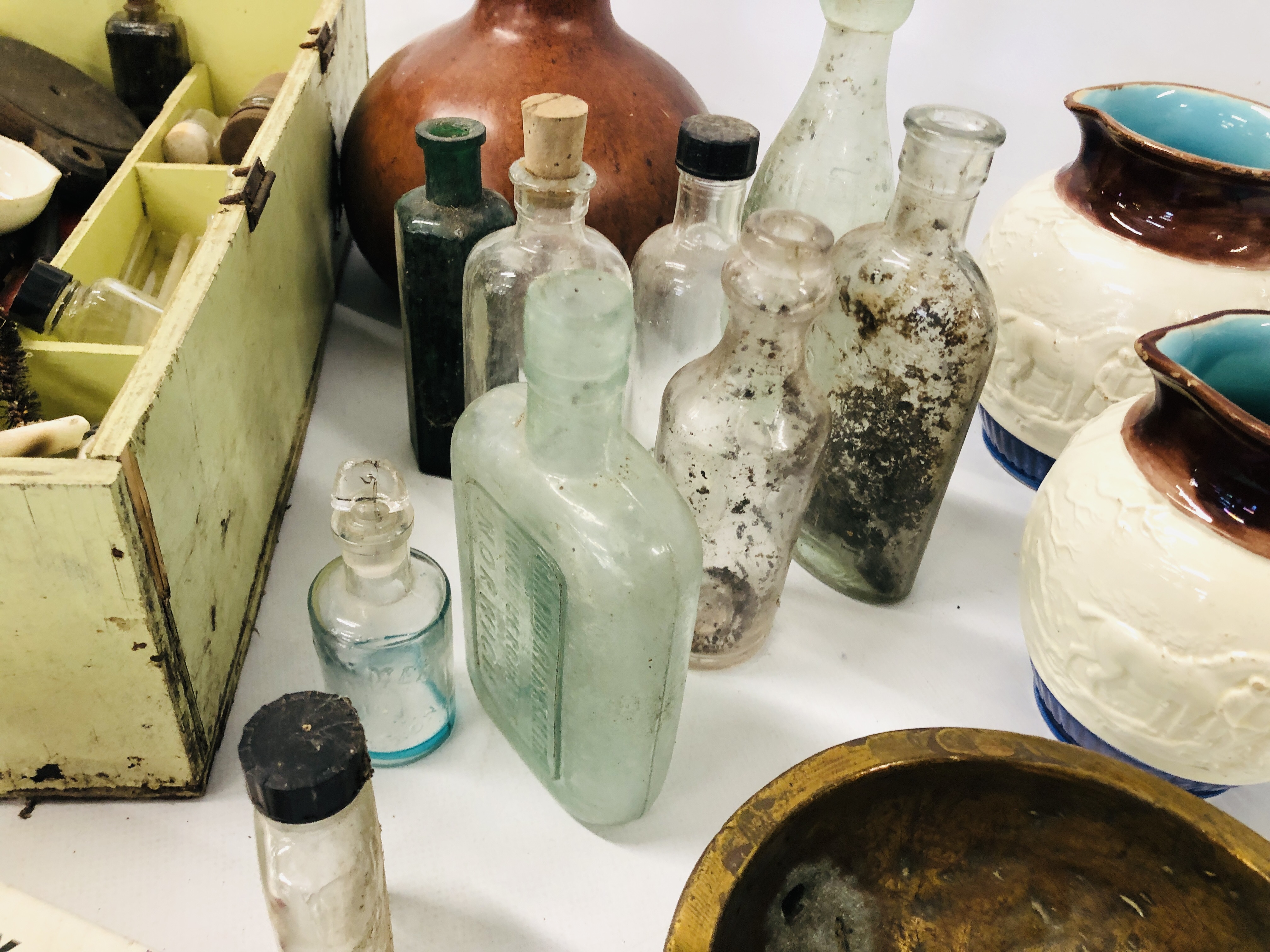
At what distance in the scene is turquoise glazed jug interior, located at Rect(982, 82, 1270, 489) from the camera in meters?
0.48

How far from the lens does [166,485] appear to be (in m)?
0.40

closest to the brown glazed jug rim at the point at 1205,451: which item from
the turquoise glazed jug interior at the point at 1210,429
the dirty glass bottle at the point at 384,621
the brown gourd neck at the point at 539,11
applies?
the turquoise glazed jug interior at the point at 1210,429

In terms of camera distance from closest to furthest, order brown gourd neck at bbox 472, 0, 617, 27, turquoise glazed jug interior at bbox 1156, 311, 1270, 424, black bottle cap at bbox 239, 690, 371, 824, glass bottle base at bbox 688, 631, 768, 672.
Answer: black bottle cap at bbox 239, 690, 371, 824
turquoise glazed jug interior at bbox 1156, 311, 1270, 424
glass bottle base at bbox 688, 631, 768, 672
brown gourd neck at bbox 472, 0, 617, 27

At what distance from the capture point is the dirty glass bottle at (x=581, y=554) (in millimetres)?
361

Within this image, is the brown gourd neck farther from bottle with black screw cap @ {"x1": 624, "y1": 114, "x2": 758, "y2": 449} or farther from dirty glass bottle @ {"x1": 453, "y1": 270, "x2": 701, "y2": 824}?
dirty glass bottle @ {"x1": 453, "y1": 270, "x2": 701, "y2": 824}

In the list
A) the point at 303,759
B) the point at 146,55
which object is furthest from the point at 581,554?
the point at 146,55

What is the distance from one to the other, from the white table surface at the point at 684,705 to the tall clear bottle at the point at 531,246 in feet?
0.36

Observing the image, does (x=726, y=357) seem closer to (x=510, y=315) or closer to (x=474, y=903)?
(x=510, y=315)

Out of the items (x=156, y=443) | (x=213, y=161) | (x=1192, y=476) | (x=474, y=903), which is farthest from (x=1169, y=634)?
(x=213, y=161)

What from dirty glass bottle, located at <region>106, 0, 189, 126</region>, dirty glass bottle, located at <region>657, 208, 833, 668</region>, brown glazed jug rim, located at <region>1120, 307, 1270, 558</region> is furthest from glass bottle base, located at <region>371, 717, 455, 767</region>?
dirty glass bottle, located at <region>106, 0, 189, 126</region>

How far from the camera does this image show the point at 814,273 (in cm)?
43

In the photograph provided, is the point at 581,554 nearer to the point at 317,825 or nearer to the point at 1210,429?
the point at 317,825

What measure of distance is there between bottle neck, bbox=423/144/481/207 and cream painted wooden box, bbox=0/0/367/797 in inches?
3.6

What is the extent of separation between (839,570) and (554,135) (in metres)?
0.30
